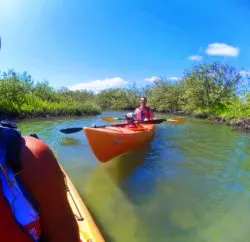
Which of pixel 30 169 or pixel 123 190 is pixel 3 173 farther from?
pixel 123 190

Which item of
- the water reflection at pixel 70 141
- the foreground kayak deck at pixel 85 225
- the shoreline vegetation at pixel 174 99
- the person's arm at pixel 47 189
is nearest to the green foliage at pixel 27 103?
the shoreline vegetation at pixel 174 99

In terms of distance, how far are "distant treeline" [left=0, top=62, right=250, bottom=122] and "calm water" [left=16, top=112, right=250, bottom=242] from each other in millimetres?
11236

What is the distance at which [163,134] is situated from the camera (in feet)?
46.1

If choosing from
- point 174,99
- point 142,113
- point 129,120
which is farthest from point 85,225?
point 174,99

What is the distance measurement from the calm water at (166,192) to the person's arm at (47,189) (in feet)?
11.5

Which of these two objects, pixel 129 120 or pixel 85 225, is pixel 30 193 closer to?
pixel 85 225

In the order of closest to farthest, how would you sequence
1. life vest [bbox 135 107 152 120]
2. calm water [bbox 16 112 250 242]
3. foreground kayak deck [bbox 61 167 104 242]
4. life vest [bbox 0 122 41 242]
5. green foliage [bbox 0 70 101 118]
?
life vest [bbox 0 122 41 242], foreground kayak deck [bbox 61 167 104 242], calm water [bbox 16 112 250 242], life vest [bbox 135 107 152 120], green foliage [bbox 0 70 101 118]

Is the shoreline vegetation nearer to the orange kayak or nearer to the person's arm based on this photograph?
the orange kayak

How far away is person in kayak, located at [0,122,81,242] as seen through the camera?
859 millimetres

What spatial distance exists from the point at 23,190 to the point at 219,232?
4.31 m

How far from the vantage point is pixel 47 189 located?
93cm

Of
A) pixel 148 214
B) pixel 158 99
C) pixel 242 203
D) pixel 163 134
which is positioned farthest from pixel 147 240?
pixel 158 99

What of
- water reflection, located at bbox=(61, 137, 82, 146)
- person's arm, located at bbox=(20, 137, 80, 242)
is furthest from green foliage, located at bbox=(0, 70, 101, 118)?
person's arm, located at bbox=(20, 137, 80, 242)

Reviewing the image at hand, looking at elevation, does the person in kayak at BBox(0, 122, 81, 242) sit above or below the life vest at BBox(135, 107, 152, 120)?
above
